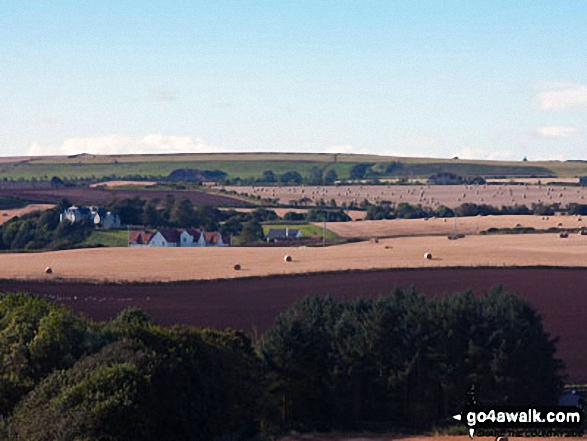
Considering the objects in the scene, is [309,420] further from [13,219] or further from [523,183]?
[523,183]

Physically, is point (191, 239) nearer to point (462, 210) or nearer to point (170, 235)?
point (170, 235)

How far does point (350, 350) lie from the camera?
1828 inches

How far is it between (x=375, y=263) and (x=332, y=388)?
2907 centimetres

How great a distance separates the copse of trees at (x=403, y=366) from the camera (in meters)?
45.7

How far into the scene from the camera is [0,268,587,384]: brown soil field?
56.9 metres

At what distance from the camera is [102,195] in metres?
122

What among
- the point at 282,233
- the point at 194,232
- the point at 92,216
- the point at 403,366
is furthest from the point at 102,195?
the point at 403,366

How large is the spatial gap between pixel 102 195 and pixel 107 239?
23509mm

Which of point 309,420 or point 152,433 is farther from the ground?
point 152,433

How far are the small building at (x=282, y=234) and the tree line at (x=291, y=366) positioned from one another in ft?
147

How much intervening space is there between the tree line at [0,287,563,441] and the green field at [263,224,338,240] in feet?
143

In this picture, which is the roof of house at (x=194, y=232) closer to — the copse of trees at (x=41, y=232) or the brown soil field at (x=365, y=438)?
the copse of trees at (x=41, y=232)

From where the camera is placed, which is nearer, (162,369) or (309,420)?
(162,369)

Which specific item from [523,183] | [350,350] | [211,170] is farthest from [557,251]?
[211,170]
